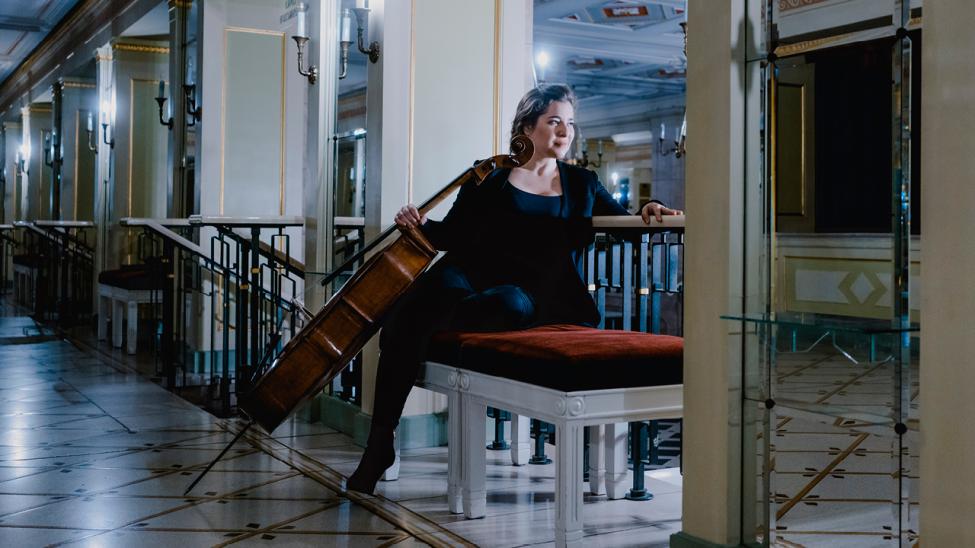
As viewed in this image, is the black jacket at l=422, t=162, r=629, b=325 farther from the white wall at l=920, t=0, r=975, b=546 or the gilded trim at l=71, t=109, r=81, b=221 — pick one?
the gilded trim at l=71, t=109, r=81, b=221

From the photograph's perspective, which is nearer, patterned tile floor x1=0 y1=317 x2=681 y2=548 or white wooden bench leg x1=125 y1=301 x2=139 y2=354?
patterned tile floor x1=0 y1=317 x2=681 y2=548

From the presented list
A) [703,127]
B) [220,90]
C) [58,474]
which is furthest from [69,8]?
[703,127]

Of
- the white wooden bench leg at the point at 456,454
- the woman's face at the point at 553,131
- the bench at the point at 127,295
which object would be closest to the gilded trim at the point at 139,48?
the bench at the point at 127,295

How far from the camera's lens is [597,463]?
3863 millimetres

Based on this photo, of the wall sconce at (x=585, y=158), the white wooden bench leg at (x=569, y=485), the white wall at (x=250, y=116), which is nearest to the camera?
the white wooden bench leg at (x=569, y=485)

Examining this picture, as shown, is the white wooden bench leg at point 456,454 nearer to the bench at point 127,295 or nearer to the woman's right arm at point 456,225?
the woman's right arm at point 456,225

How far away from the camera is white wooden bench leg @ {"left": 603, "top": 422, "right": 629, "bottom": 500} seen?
12.5ft

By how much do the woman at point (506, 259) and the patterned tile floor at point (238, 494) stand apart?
28 cm

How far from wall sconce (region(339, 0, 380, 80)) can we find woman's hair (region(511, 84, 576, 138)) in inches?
40.0

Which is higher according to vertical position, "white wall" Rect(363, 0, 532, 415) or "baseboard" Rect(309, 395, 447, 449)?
"white wall" Rect(363, 0, 532, 415)

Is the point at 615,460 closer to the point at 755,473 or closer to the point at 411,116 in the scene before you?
the point at 755,473

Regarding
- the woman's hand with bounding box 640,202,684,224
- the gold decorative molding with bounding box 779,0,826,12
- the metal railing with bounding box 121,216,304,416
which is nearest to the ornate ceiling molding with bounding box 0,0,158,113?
the metal railing with bounding box 121,216,304,416

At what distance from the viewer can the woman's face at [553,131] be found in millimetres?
3857

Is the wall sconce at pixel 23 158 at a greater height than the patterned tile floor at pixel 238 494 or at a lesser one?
greater
